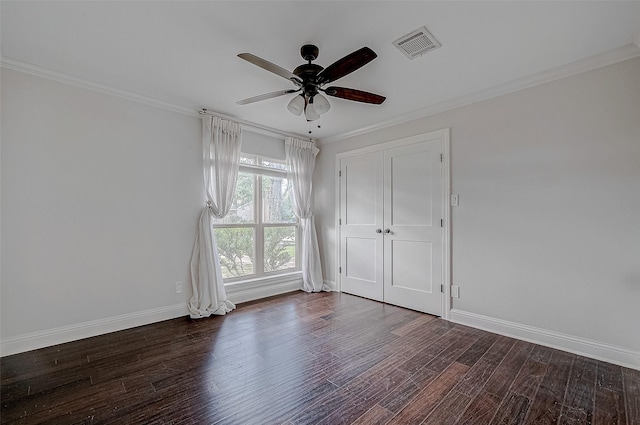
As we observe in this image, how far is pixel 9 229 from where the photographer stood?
2.47 m

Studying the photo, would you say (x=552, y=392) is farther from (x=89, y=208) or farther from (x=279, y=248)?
(x=89, y=208)

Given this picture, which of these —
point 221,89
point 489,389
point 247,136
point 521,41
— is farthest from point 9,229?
point 521,41

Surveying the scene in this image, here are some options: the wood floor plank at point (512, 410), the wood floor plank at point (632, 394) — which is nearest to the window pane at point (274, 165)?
the wood floor plank at point (512, 410)

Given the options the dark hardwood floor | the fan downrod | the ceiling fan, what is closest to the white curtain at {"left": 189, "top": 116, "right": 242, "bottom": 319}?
the dark hardwood floor

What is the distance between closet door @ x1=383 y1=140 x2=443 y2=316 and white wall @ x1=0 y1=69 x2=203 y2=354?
2.57 metres

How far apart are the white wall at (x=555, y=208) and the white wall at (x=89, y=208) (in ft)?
10.8

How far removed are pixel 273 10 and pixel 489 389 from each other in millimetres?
2953

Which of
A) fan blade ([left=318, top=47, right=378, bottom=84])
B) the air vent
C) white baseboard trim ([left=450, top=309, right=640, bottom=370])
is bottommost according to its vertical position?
white baseboard trim ([left=450, top=309, right=640, bottom=370])

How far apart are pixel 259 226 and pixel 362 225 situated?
155cm

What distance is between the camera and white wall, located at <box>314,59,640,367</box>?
7.59ft

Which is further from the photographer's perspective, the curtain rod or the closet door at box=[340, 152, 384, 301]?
the closet door at box=[340, 152, 384, 301]

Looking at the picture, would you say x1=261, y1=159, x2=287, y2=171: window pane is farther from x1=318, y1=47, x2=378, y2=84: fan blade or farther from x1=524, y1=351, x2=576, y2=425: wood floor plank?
x1=524, y1=351, x2=576, y2=425: wood floor plank

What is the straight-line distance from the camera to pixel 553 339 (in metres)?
2.60

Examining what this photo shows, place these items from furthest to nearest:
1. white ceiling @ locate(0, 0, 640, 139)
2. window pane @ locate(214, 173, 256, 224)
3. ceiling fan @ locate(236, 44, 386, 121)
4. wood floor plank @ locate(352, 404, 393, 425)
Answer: window pane @ locate(214, 173, 256, 224), ceiling fan @ locate(236, 44, 386, 121), white ceiling @ locate(0, 0, 640, 139), wood floor plank @ locate(352, 404, 393, 425)
